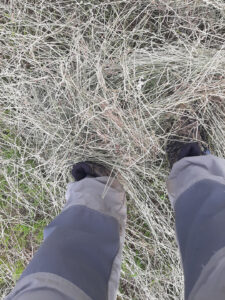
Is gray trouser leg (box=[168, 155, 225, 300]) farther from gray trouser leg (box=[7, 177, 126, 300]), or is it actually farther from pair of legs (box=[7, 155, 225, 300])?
gray trouser leg (box=[7, 177, 126, 300])

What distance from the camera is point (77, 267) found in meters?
0.61

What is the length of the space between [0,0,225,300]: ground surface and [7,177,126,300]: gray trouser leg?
0.28 ft

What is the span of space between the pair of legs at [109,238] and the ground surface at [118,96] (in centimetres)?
9

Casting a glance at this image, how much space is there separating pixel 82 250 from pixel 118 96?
14.8 inches

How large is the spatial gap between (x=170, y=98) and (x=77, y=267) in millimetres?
443

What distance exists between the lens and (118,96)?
2.71 feet

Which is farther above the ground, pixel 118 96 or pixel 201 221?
pixel 118 96

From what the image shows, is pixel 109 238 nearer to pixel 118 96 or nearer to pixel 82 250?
pixel 82 250

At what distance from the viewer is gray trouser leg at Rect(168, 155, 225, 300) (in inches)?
22.1

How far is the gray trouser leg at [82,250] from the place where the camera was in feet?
1.90

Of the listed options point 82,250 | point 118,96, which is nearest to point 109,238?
point 82,250

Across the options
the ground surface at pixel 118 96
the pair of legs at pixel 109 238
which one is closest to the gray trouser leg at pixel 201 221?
the pair of legs at pixel 109 238

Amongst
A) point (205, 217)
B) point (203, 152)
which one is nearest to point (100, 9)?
point (203, 152)

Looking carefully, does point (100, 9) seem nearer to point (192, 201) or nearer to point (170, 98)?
point (170, 98)
